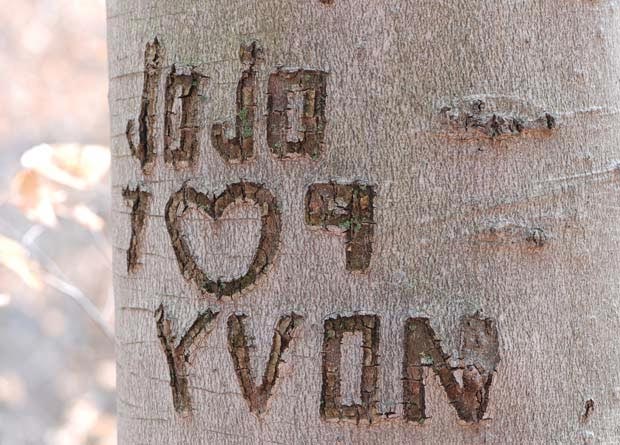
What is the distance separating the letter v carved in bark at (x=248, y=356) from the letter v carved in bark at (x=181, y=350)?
3 cm

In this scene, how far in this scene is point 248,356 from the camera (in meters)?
0.84

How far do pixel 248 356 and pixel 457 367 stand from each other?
0.67ft

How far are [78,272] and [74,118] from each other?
0.95 meters

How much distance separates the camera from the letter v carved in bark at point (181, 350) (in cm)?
86

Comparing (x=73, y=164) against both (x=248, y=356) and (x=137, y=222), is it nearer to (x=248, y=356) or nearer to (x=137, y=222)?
(x=137, y=222)

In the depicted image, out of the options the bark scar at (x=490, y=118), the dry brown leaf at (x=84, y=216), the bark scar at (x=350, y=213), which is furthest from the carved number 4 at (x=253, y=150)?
the dry brown leaf at (x=84, y=216)

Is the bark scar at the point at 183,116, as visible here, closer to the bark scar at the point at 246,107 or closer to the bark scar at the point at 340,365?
the bark scar at the point at 246,107

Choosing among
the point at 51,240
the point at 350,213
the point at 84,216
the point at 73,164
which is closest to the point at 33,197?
the point at 73,164

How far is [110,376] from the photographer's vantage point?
4.78 meters

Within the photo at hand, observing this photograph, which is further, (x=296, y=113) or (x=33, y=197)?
(x=33, y=197)

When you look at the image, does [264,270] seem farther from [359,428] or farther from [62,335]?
[62,335]

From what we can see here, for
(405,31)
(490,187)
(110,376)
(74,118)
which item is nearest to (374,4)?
(405,31)

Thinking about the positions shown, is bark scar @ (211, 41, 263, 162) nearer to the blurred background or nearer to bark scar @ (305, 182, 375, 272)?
bark scar @ (305, 182, 375, 272)

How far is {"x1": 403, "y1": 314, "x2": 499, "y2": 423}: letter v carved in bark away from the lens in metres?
0.80
